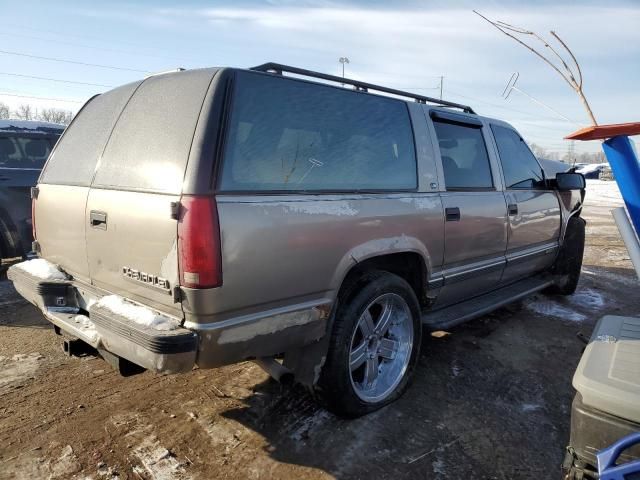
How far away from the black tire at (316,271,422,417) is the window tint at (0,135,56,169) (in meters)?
5.68

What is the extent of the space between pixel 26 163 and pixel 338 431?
599cm

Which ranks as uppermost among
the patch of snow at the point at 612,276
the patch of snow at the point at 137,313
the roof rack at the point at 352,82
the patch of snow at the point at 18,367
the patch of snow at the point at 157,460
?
the roof rack at the point at 352,82

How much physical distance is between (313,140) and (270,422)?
1.80 meters

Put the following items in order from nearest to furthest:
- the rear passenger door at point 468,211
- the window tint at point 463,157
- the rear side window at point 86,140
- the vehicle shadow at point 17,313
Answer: the rear side window at point 86,140, the rear passenger door at point 468,211, the window tint at point 463,157, the vehicle shadow at point 17,313

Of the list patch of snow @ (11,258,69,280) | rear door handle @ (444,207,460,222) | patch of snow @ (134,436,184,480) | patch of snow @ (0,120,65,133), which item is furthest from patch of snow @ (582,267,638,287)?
patch of snow @ (0,120,65,133)

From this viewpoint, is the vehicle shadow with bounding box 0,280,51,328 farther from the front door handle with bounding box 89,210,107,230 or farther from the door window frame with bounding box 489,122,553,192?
the door window frame with bounding box 489,122,553,192

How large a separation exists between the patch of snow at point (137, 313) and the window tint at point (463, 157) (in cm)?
237

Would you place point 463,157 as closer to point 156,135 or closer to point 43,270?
point 156,135

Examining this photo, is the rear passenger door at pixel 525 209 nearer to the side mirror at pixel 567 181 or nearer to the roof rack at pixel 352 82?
the side mirror at pixel 567 181

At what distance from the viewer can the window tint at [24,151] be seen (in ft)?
20.4

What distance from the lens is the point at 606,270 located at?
24.2 ft

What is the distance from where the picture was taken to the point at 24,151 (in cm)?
642

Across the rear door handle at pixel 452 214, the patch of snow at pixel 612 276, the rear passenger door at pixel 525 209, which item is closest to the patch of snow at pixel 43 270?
the rear door handle at pixel 452 214

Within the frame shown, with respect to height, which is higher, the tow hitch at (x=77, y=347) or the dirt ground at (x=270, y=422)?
the tow hitch at (x=77, y=347)
